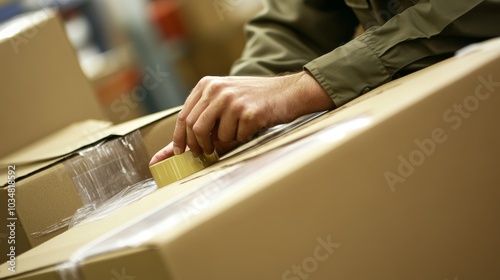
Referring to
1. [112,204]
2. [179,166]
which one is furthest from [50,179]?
[179,166]

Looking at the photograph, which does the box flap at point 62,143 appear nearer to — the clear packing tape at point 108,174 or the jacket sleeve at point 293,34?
the clear packing tape at point 108,174

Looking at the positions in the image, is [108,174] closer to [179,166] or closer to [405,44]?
[179,166]

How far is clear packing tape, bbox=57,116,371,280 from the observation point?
0.66 meters

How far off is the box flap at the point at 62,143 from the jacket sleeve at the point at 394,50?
1.23 feet

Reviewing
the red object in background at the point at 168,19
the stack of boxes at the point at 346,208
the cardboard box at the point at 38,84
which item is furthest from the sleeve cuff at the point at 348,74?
the red object in background at the point at 168,19

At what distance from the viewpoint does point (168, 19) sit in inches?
163

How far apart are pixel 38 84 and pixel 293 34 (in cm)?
54

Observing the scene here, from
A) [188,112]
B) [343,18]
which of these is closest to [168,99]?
[343,18]

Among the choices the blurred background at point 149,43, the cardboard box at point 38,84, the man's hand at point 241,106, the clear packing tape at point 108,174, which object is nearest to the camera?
the man's hand at point 241,106

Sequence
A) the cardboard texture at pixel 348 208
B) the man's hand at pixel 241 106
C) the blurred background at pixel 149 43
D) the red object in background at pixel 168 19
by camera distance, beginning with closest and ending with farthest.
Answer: the cardboard texture at pixel 348 208 → the man's hand at pixel 241 106 → the blurred background at pixel 149 43 → the red object in background at pixel 168 19

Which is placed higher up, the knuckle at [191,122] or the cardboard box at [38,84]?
the cardboard box at [38,84]

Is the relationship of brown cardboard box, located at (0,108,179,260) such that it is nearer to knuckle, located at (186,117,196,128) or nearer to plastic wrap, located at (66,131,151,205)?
plastic wrap, located at (66,131,151,205)

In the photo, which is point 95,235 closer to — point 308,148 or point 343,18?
point 308,148

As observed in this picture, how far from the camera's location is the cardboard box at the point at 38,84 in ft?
4.62
